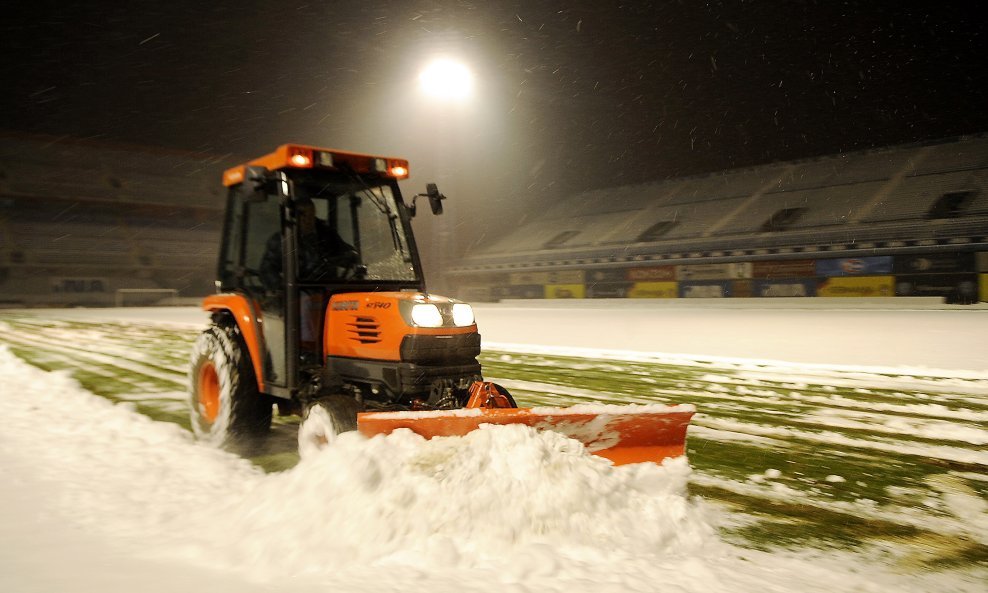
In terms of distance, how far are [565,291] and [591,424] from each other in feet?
98.0

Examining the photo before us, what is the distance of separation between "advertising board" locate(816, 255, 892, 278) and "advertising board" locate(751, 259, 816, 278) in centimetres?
31

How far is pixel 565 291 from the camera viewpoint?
3303 centimetres

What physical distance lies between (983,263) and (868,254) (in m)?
3.45

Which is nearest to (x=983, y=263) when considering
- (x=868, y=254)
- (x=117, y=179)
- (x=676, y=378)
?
(x=868, y=254)

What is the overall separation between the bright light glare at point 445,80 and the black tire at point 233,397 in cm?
2515

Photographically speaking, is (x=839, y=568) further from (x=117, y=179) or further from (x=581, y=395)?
(x=117, y=179)

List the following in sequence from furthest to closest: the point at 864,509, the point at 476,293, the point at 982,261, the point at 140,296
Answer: the point at 476,293, the point at 140,296, the point at 982,261, the point at 864,509

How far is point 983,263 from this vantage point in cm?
2223

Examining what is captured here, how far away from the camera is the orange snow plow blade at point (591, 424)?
314 centimetres

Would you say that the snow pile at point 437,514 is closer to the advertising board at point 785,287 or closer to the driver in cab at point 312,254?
the driver in cab at point 312,254

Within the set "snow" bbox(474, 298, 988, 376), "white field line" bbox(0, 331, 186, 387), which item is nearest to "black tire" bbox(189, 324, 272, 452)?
"white field line" bbox(0, 331, 186, 387)

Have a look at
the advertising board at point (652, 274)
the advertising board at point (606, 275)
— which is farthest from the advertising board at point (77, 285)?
the advertising board at point (652, 274)

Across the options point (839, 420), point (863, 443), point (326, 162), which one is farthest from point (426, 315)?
point (839, 420)

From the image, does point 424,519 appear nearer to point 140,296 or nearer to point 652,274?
point 652,274
